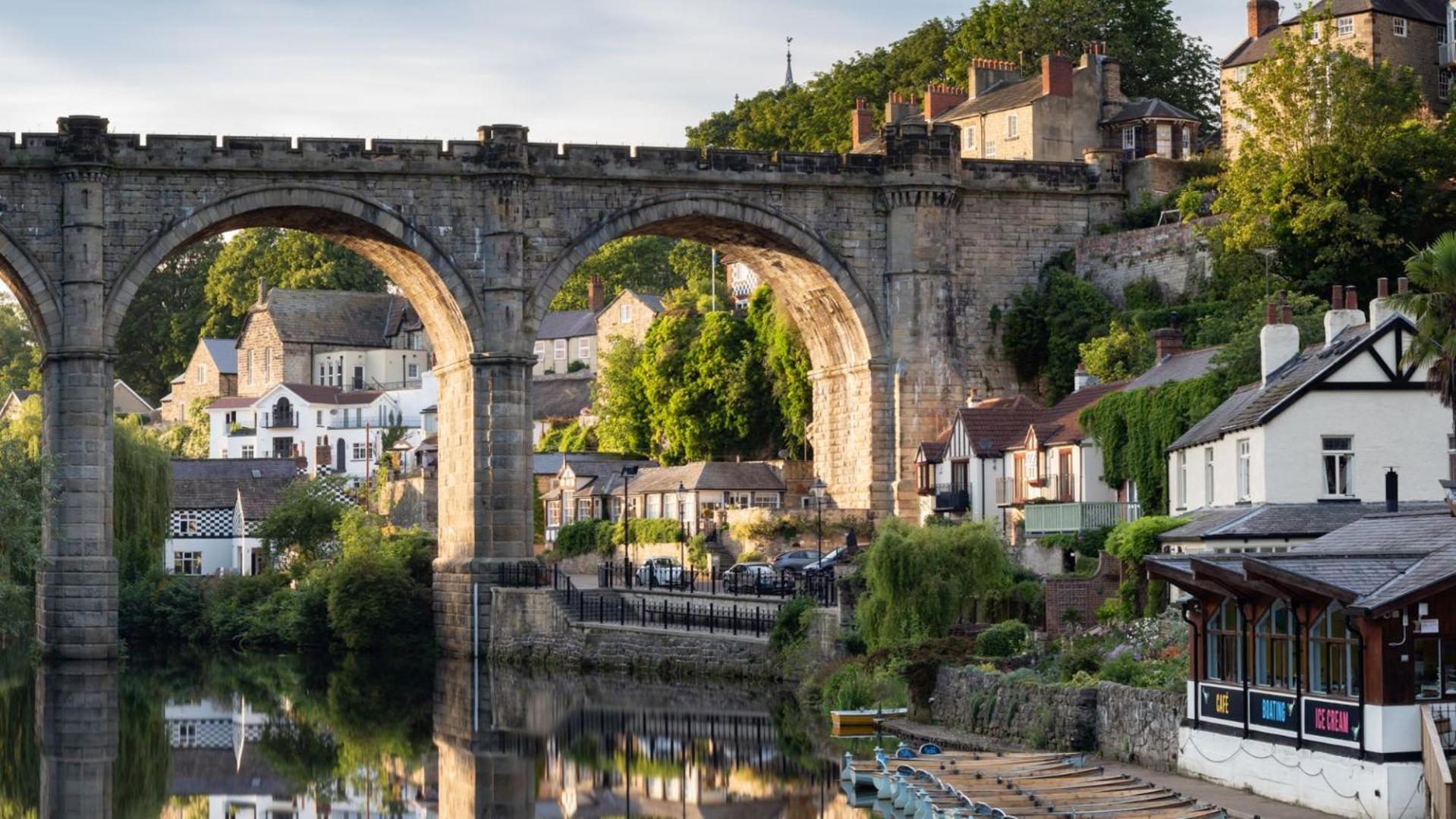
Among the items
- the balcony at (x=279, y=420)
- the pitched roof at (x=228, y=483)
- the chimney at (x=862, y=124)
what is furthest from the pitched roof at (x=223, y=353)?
the chimney at (x=862, y=124)

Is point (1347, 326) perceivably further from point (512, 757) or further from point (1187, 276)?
point (1187, 276)

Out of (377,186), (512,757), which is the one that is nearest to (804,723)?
(512,757)

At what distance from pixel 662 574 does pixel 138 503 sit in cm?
1512

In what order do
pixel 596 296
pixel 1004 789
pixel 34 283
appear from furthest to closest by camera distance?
1. pixel 596 296
2. pixel 34 283
3. pixel 1004 789

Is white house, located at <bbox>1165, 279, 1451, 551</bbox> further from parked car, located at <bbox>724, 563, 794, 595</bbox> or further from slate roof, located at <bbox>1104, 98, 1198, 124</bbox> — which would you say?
slate roof, located at <bbox>1104, 98, 1198, 124</bbox>

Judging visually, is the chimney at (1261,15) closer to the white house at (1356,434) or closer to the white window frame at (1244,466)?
the white window frame at (1244,466)

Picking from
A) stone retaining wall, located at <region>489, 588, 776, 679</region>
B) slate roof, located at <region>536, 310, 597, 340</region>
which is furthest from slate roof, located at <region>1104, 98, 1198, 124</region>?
slate roof, located at <region>536, 310, 597, 340</region>

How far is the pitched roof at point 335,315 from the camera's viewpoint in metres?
121

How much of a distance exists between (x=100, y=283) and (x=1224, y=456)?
98.0 ft

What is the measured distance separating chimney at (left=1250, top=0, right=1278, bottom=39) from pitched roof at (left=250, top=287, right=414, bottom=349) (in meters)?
52.4

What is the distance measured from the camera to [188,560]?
91.0m

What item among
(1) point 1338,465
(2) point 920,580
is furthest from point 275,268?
(1) point 1338,465

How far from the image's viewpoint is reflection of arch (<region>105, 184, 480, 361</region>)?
61031 millimetres

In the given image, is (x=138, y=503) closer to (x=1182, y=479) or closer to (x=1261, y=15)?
(x=1182, y=479)
